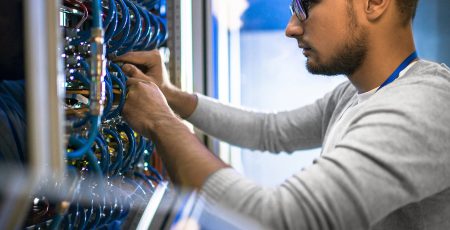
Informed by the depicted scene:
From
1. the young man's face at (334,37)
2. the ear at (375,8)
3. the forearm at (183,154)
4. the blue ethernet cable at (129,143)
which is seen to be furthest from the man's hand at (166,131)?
the ear at (375,8)

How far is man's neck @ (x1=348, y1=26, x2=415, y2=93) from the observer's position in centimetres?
126

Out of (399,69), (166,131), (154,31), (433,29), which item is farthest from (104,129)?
(433,29)

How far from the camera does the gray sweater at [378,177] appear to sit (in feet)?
3.06

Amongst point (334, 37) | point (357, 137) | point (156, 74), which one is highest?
point (334, 37)

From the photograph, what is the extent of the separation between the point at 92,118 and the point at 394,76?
0.85m

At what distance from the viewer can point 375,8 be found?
4.02 ft

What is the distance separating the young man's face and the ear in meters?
0.04

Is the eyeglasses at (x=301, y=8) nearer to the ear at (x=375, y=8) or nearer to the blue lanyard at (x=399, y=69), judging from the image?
the ear at (x=375, y=8)

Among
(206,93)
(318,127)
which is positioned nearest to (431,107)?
(318,127)

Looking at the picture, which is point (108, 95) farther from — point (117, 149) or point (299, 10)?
point (299, 10)

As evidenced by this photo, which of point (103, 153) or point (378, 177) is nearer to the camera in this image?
point (378, 177)

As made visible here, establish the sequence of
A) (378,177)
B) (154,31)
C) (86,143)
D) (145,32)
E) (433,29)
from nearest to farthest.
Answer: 1. (86,143)
2. (378,177)
3. (145,32)
4. (154,31)
5. (433,29)

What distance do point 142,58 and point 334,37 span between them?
62 cm

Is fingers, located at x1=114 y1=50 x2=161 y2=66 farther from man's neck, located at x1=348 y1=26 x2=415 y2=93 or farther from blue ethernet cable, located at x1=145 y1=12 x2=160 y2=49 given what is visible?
man's neck, located at x1=348 y1=26 x2=415 y2=93
